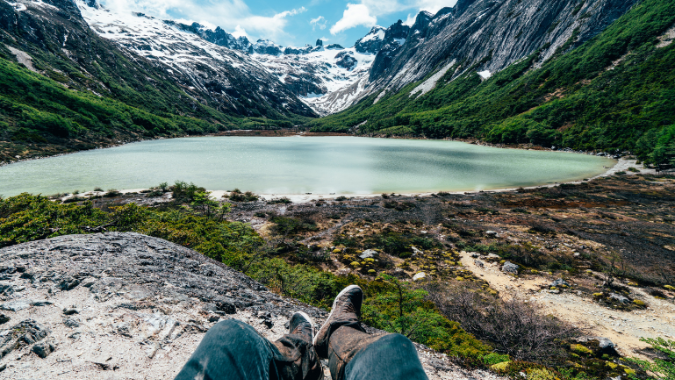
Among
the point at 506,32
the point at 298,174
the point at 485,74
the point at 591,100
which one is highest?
the point at 506,32

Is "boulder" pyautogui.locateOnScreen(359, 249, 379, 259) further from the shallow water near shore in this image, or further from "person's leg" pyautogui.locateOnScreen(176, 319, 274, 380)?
the shallow water near shore

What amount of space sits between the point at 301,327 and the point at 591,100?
78.8 metres

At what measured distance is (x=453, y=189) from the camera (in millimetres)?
24688

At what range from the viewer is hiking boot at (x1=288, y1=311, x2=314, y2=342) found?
337cm

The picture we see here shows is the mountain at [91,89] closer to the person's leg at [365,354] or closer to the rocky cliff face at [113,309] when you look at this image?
the rocky cliff face at [113,309]

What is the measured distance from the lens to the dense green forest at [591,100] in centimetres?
4222

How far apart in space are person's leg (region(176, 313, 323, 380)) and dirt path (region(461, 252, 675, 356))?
279 inches

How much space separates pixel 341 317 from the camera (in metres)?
3.77

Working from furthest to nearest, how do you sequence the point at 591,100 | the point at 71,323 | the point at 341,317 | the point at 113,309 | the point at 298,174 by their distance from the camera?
the point at 591,100 < the point at 298,174 < the point at 341,317 < the point at 113,309 < the point at 71,323

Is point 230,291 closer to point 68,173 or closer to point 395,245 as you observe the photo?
point 395,245

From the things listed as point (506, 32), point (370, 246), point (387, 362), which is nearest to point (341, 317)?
point (387, 362)

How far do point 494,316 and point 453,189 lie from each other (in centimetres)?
2039

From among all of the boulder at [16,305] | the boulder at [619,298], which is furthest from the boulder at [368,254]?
the boulder at [16,305]

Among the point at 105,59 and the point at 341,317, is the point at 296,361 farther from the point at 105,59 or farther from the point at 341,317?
the point at 105,59
